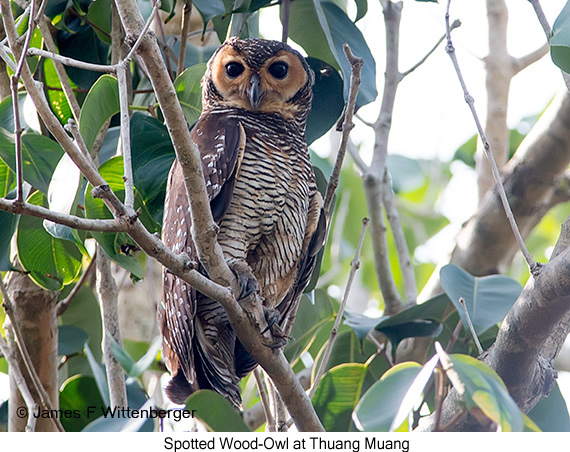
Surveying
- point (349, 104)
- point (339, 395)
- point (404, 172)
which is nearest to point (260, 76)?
point (349, 104)

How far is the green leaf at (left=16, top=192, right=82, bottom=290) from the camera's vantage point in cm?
203

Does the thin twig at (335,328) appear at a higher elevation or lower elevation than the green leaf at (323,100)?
lower

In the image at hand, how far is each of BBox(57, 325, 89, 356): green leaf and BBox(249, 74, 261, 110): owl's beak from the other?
105 centimetres

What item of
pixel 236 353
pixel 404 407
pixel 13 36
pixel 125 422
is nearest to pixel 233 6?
pixel 13 36

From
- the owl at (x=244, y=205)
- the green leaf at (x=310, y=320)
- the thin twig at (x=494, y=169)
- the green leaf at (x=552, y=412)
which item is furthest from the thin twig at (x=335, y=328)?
the green leaf at (x=552, y=412)

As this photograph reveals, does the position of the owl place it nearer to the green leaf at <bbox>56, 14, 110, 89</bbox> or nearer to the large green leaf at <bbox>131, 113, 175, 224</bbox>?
the large green leaf at <bbox>131, 113, 175, 224</bbox>

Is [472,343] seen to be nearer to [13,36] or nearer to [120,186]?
[120,186]

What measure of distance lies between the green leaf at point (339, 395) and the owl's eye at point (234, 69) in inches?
43.4

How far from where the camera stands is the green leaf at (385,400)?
116 centimetres

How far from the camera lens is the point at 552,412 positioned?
194 centimetres

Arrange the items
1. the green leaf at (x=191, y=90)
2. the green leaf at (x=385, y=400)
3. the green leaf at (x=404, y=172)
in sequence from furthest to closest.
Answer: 1. the green leaf at (x=404, y=172)
2. the green leaf at (x=191, y=90)
3. the green leaf at (x=385, y=400)

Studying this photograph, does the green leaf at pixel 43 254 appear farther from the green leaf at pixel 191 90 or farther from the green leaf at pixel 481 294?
the green leaf at pixel 481 294

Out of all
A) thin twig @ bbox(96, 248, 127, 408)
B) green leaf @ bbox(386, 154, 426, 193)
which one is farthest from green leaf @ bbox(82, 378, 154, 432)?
green leaf @ bbox(386, 154, 426, 193)

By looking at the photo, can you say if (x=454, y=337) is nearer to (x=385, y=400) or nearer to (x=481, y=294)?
(x=481, y=294)
